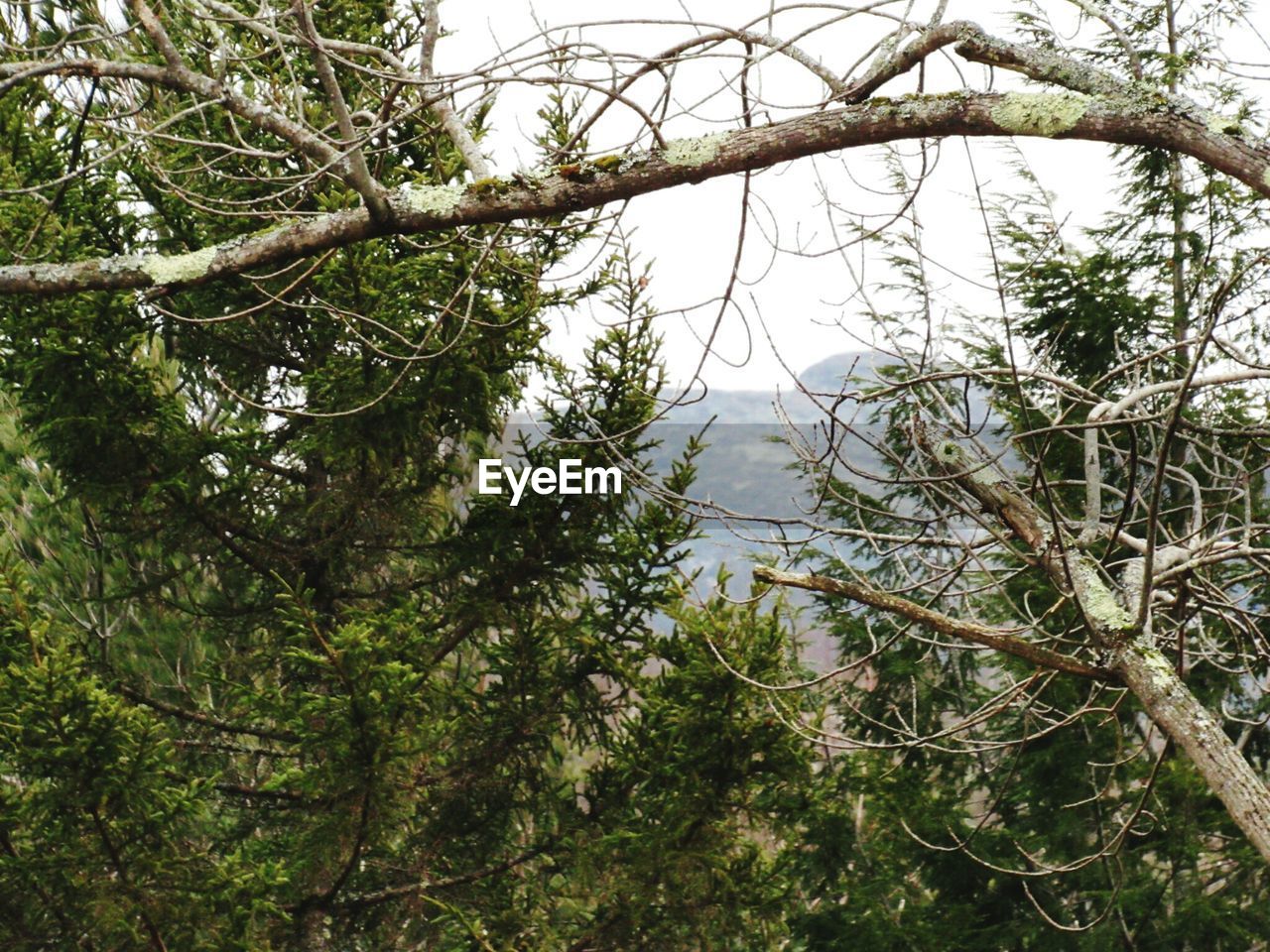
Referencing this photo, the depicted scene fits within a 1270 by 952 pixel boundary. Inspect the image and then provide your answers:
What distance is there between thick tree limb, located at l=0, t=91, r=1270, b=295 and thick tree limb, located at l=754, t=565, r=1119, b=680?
1096 mm

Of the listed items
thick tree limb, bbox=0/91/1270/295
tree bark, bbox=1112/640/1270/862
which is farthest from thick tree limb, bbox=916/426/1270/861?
thick tree limb, bbox=0/91/1270/295

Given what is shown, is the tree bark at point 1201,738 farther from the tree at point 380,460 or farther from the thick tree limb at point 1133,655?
the tree at point 380,460

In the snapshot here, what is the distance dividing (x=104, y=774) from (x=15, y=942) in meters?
1.72

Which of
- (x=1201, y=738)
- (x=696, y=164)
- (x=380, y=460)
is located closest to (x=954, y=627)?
(x=1201, y=738)

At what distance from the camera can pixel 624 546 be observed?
275 inches

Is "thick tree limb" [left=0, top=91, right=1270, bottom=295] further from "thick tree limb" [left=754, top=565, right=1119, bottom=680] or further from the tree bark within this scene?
the tree bark

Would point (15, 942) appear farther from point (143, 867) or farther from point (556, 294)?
point (556, 294)

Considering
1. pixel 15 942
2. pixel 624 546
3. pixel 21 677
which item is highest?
pixel 624 546

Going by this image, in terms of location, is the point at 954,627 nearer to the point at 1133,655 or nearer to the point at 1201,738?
the point at 1133,655

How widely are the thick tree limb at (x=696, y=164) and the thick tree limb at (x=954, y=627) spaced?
1096 millimetres

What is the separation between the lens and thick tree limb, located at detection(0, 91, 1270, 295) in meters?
2.84

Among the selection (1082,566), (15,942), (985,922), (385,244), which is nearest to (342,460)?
(385,244)

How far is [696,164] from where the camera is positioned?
307 cm

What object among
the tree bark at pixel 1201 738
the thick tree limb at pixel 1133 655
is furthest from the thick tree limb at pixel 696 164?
the tree bark at pixel 1201 738
